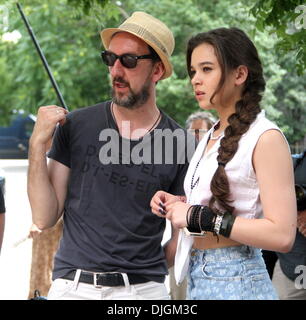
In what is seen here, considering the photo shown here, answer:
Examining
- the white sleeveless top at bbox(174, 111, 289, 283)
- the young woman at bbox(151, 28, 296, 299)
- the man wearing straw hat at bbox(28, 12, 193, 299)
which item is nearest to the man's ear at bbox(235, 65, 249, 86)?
the young woman at bbox(151, 28, 296, 299)

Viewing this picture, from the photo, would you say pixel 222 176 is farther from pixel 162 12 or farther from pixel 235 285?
pixel 162 12

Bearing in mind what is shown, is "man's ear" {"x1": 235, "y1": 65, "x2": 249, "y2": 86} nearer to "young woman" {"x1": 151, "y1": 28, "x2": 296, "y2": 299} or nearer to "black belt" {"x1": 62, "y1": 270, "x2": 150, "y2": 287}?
"young woman" {"x1": 151, "y1": 28, "x2": 296, "y2": 299}

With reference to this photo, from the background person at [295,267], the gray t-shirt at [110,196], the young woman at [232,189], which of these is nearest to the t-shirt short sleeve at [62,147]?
the gray t-shirt at [110,196]

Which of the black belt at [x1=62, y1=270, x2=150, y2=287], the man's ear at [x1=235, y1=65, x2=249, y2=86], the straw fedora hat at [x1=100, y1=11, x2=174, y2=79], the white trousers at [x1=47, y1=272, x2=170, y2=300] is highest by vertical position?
the straw fedora hat at [x1=100, y1=11, x2=174, y2=79]

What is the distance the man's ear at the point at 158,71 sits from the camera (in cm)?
341

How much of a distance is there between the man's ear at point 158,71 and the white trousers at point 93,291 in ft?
3.22

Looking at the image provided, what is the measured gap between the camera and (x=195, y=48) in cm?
264

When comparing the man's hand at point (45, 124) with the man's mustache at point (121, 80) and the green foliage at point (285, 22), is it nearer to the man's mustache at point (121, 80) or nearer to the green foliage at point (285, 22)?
the man's mustache at point (121, 80)

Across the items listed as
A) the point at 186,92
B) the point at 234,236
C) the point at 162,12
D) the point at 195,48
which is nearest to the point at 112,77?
the point at 195,48

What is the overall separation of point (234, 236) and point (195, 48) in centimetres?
74

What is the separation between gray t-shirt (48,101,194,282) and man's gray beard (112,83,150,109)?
104mm

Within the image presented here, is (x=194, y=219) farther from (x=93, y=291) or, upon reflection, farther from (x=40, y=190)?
(x=40, y=190)

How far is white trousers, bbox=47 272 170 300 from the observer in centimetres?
299

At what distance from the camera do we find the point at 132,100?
3240mm
